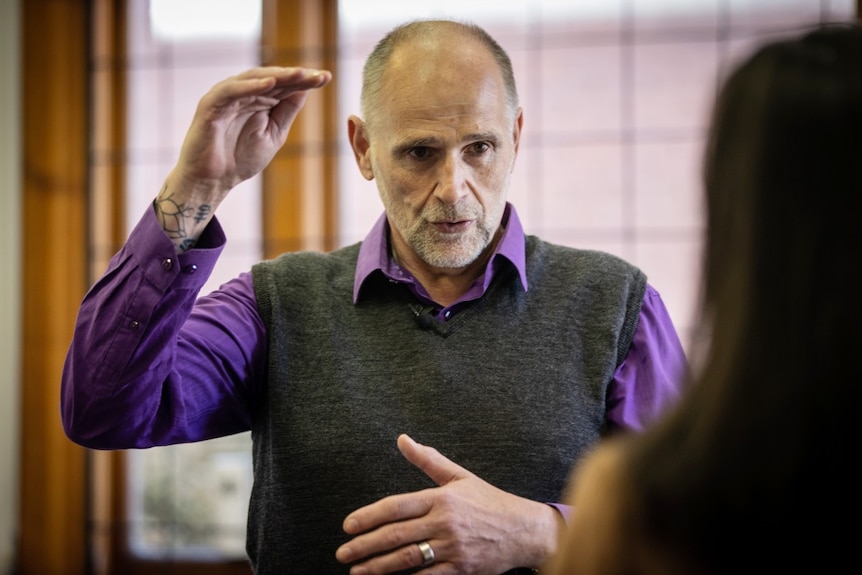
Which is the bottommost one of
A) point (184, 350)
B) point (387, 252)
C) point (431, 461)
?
point (431, 461)

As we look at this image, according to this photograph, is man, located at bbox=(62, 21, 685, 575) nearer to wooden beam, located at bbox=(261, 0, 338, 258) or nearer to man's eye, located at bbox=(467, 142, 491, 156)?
man's eye, located at bbox=(467, 142, 491, 156)

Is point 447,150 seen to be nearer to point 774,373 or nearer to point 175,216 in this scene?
point 175,216

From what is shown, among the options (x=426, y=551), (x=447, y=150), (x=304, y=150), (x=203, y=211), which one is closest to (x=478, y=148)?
(x=447, y=150)

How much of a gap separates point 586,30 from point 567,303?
5.90 feet

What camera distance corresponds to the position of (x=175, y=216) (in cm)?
137

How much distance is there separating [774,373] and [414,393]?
96 cm

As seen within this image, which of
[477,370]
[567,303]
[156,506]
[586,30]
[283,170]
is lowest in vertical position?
[156,506]

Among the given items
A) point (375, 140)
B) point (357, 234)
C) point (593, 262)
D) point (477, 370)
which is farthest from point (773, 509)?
point (357, 234)

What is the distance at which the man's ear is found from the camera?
5.98ft

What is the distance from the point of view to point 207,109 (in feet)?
4.38

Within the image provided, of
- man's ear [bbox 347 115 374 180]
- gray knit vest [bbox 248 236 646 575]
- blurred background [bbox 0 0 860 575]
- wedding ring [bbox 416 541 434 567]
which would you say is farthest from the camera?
blurred background [bbox 0 0 860 575]

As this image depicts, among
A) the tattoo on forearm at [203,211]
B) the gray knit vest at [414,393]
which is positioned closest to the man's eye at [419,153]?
the gray knit vest at [414,393]

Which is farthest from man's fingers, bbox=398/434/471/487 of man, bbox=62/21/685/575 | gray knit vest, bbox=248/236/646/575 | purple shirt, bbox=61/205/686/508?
purple shirt, bbox=61/205/686/508

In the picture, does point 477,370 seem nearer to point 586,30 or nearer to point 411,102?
point 411,102
